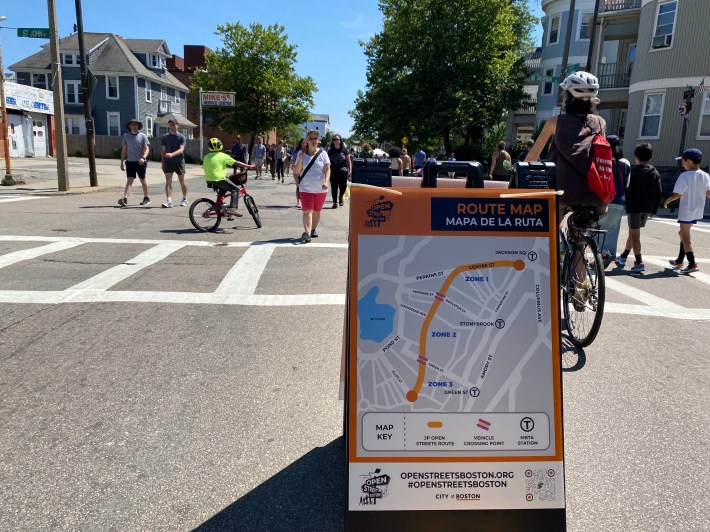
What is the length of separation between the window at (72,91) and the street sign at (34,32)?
3949 cm

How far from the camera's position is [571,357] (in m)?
4.64

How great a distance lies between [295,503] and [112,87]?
177 ft

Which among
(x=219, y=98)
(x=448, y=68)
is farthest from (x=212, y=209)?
(x=448, y=68)

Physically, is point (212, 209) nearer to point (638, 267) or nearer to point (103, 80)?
point (638, 267)

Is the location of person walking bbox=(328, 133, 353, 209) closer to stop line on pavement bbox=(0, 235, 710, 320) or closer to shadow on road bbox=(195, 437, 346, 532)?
stop line on pavement bbox=(0, 235, 710, 320)

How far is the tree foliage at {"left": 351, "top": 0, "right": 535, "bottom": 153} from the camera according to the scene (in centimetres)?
3694

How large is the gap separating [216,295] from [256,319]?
96 centimetres

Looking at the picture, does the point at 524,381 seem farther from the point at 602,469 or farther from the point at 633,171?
the point at 633,171

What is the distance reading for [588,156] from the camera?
14.9ft

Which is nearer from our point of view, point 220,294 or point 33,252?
point 220,294

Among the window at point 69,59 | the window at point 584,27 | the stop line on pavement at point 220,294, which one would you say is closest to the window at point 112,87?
the window at point 69,59

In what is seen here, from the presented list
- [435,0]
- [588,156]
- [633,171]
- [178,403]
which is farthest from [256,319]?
[435,0]

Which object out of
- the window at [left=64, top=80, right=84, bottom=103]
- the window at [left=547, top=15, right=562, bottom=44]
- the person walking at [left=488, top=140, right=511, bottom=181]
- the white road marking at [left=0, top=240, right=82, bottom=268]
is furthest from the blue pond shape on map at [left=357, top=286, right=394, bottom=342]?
the window at [left=64, top=80, right=84, bottom=103]

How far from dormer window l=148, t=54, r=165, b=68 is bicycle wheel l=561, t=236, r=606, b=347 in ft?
186
